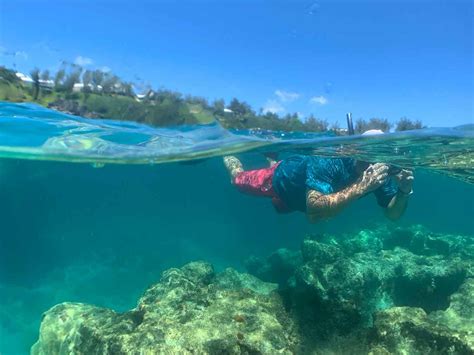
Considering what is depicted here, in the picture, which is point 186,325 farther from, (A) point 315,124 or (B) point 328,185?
(A) point 315,124

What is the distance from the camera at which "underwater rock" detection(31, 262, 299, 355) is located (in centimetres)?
655

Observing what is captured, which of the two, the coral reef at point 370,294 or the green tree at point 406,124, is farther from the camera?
the green tree at point 406,124

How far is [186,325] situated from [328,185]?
15.2ft

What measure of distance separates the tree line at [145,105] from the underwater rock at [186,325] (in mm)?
4733

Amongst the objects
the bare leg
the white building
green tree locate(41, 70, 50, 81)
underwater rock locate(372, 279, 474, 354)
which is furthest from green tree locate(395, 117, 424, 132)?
the white building

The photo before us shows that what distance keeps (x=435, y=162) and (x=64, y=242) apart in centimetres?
2558

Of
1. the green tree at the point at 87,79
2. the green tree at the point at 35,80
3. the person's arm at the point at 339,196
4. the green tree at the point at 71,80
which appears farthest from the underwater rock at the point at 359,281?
the green tree at the point at 35,80

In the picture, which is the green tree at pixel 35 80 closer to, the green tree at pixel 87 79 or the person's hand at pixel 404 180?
the green tree at pixel 87 79

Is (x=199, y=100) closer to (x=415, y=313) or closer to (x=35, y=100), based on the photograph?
(x=35, y=100)

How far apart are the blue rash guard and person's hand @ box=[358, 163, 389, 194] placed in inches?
16.9

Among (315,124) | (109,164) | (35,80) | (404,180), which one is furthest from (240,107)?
(109,164)

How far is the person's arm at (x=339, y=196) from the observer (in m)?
8.55

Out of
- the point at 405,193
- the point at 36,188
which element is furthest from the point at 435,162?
the point at 36,188

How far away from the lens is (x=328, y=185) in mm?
9055
